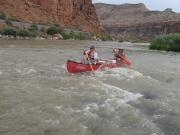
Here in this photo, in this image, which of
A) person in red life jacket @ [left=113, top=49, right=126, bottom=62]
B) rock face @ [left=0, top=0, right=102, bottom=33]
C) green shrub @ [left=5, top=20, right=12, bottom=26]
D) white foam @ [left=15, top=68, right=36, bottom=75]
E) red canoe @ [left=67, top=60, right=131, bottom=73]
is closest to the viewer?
white foam @ [left=15, top=68, right=36, bottom=75]

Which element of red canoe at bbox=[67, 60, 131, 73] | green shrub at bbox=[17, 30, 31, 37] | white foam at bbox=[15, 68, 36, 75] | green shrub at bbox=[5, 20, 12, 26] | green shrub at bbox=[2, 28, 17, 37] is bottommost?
green shrub at bbox=[17, 30, 31, 37]

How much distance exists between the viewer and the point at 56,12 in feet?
362

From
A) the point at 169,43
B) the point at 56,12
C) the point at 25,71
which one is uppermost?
the point at 56,12

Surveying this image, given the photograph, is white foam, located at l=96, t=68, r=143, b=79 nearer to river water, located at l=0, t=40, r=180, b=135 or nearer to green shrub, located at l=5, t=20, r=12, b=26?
river water, located at l=0, t=40, r=180, b=135

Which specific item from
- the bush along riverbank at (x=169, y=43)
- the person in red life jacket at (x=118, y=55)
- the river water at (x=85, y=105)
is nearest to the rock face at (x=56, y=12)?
the bush along riverbank at (x=169, y=43)

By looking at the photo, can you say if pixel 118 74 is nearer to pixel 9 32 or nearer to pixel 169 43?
pixel 169 43

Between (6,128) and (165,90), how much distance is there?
353 inches

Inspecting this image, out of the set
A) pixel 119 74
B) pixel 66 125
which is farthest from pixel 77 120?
pixel 119 74

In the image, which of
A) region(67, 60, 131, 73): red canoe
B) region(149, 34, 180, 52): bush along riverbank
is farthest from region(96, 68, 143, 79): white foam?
region(149, 34, 180, 52): bush along riverbank

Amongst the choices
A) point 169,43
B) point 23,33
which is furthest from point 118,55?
point 23,33

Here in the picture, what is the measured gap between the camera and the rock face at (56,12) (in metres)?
90.7

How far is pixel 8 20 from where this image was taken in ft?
251

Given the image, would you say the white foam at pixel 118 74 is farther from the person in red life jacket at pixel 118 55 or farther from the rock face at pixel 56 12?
the rock face at pixel 56 12

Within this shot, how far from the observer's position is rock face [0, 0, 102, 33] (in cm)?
9072
